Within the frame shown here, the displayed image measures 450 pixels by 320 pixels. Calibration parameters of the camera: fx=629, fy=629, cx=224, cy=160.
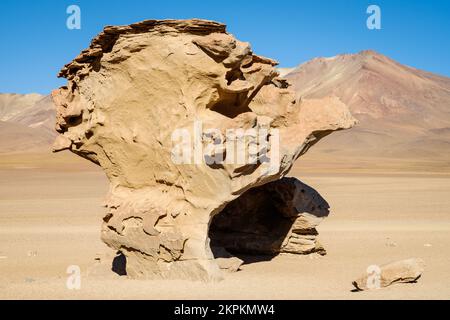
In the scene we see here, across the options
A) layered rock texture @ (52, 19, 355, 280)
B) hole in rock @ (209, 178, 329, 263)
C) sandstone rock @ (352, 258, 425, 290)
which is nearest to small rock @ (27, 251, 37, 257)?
layered rock texture @ (52, 19, 355, 280)

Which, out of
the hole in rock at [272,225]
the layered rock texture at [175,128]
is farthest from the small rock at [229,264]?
the hole in rock at [272,225]

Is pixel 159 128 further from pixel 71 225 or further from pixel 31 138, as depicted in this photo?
pixel 31 138

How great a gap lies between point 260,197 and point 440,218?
32.5 feet

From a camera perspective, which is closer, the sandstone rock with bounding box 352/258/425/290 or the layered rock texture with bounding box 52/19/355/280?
the sandstone rock with bounding box 352/258/425/290

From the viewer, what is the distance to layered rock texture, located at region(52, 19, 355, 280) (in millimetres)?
10891

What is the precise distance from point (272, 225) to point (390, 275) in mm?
4500

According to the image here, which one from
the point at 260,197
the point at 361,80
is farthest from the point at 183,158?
the point at 361,80

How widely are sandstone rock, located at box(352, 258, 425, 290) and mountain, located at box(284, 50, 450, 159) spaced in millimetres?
83450

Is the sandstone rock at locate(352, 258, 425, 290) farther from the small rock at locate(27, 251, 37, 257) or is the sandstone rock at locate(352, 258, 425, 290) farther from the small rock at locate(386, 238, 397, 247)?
the small rock at locate(27, 251, 37, 257)

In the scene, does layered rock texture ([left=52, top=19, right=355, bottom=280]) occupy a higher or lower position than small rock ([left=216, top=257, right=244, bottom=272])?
higher

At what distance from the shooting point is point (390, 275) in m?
10.4

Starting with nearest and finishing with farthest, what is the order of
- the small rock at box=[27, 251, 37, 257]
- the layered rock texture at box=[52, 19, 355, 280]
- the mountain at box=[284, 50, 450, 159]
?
1. the layered rock texture at box=[52, 19, 355, 280]
2. the small rock at box=[27, 251, 37, 257]
3. the mountain at box=[284, 50, 450, 159]

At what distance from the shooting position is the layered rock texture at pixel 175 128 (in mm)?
10891

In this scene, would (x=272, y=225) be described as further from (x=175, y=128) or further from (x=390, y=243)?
(x=175, y=128)
